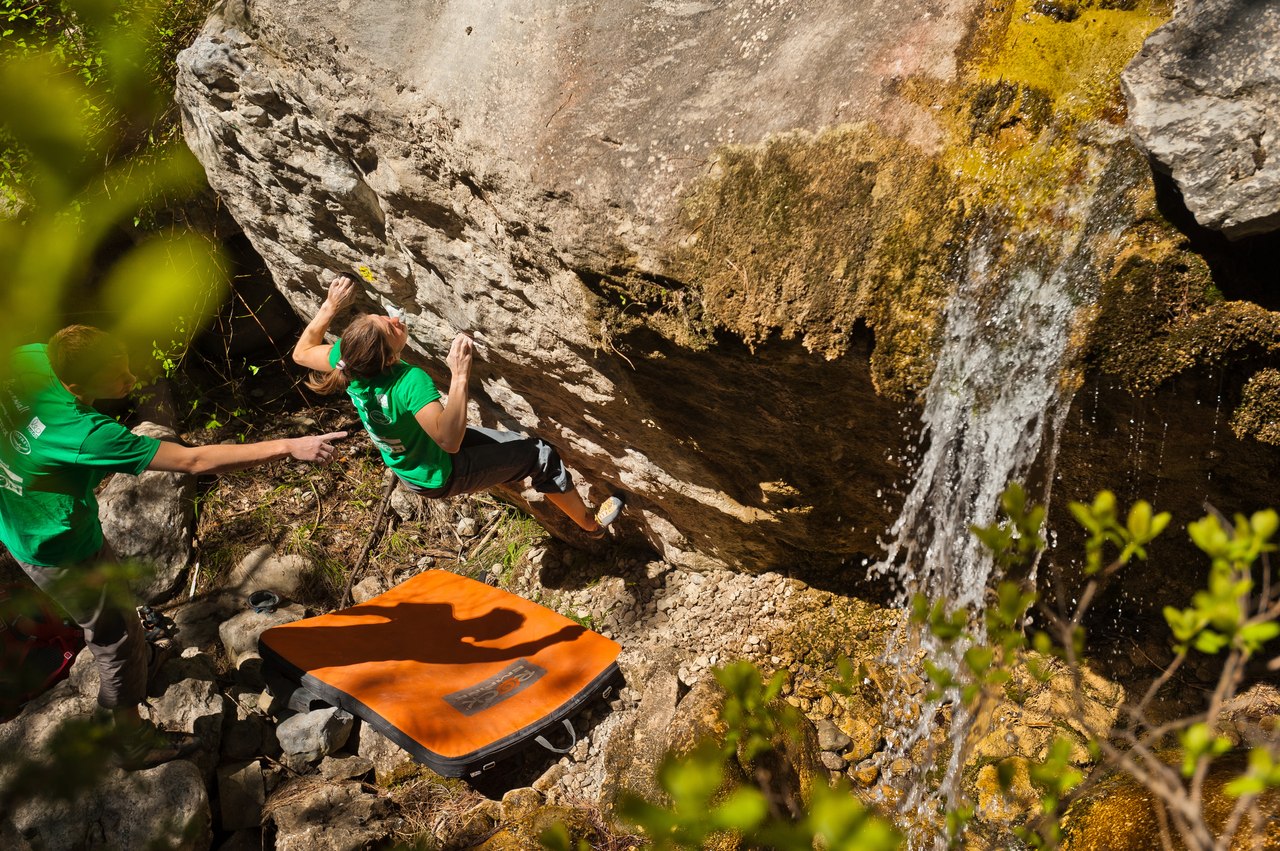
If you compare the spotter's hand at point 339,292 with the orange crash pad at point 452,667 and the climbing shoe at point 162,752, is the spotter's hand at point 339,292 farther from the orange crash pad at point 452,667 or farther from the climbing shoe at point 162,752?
the climbing shoe at point 162,752

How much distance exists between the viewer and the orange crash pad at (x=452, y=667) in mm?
3953

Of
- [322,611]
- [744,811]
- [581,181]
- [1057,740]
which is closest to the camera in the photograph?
[744,811]

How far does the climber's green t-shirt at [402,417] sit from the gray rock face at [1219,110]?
2.86 meters

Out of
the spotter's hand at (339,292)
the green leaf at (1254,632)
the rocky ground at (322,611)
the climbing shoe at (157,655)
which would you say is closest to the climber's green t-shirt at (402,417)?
the spotter's hand at (339,292)

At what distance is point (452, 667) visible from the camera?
14.7 feet

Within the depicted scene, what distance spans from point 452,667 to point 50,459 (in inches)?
79.6

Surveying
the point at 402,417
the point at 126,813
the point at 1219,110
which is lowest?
the point at 126,813

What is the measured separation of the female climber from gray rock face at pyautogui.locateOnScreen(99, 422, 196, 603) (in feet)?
6.28

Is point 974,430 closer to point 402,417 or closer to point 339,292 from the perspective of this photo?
point 402,417

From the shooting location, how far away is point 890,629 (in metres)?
4.12

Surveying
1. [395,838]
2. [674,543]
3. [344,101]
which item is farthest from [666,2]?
[395,838]

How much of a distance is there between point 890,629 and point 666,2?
2.83 m

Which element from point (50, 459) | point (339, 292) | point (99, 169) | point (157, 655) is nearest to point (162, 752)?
point (157, 655)

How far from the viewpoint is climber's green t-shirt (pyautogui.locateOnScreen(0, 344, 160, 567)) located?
325 cm
